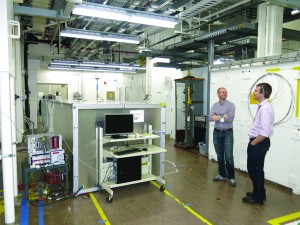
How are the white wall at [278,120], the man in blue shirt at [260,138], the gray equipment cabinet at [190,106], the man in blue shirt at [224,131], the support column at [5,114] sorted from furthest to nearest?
the gray equipment cabinet at [190,106] → the man in blue shirt at [224,131] → the white wall at [278,120] → the man in blue shirt at [260,138] → the support column at [5,114]

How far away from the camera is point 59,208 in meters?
3.11

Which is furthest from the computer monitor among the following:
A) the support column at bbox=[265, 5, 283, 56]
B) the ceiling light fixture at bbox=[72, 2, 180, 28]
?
the support column at bbox=[265, 5, 283, 56]

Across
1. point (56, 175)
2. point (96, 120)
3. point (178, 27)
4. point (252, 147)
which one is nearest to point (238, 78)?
point (252, 147)

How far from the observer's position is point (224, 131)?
3951mm

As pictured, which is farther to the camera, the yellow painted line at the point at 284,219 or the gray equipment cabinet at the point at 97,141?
the gray equipment cabinet at the point at 97,141

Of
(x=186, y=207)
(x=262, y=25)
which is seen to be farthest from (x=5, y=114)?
(x=262, y=25)

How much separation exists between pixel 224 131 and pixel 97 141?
2.12 m

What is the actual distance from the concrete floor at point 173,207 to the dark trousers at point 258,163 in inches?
8.5

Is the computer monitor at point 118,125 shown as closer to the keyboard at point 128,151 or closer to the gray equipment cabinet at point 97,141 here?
the gray equipment cabinet at point 97,141

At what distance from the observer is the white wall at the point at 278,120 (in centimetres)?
365

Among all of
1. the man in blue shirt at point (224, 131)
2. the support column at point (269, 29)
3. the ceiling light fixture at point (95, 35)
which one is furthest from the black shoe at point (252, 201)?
the ceiling light fixture at point (95, 35)

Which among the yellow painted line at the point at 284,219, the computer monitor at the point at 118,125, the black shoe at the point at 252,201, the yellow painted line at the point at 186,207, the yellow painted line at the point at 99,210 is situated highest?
the computer monitor at the point at 118,125

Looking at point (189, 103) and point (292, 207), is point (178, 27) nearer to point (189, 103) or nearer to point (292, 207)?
point (189, 103)

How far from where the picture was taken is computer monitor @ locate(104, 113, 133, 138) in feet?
11.6
